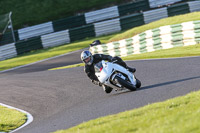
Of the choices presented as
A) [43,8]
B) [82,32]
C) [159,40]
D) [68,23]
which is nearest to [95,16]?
[82,32]

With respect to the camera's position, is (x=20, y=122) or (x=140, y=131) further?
(x=20, y=122)

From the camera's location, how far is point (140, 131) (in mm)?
6180

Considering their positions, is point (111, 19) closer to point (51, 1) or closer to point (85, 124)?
point (51, 1)

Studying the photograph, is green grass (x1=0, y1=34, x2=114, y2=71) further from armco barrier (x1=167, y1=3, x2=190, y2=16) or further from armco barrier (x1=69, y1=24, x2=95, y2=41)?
armco barrier (x1=167, y1=3, x2=190, y2=16)

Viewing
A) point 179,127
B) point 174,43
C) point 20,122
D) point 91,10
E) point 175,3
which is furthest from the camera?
point 91,10

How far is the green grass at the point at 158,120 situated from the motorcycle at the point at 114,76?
270 cm

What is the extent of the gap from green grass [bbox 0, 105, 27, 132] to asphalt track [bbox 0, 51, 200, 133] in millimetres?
399

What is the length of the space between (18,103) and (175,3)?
2124 cm

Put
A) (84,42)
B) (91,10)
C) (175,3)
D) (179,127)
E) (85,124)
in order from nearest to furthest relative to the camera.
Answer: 1. (179,127)
2. (85,124)
3. (84,42)
4. (175,3)
5. (91,10)

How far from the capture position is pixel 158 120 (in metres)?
6.69

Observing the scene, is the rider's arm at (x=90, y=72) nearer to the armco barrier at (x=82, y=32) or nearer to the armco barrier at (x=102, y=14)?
the armco barrier at (x=82, y=32)

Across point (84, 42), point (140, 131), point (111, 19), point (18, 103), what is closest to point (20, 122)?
point (18, 103)

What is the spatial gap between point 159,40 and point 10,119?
10361mm

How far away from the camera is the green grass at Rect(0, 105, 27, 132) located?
34.3 feet
